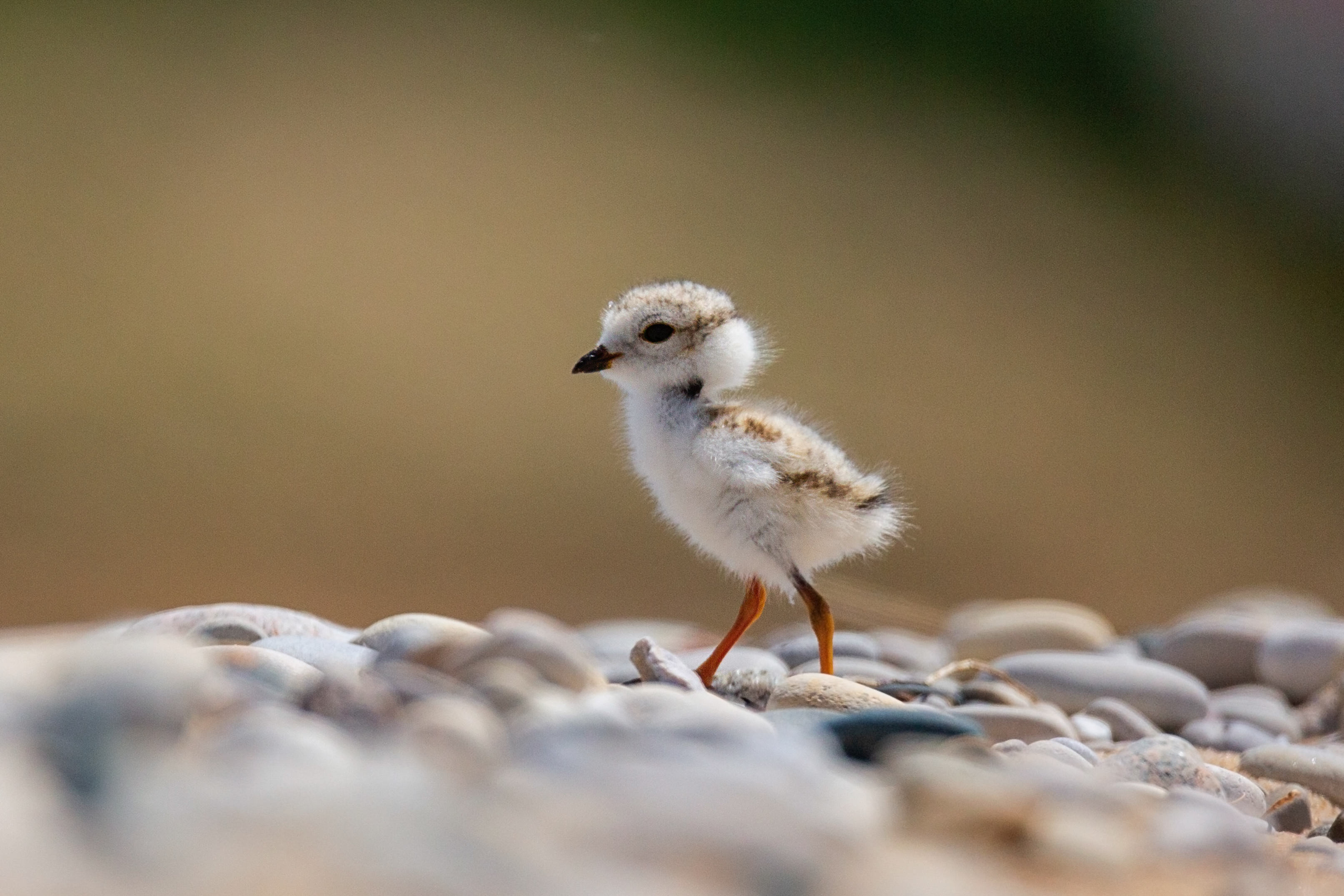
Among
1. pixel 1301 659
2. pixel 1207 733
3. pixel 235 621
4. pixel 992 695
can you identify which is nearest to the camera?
pixel 235 621

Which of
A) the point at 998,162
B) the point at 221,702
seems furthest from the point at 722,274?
the point at 221,702

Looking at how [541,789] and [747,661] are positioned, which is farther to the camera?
[747,661]

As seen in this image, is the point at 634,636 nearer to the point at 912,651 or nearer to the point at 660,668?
the point at 912,651

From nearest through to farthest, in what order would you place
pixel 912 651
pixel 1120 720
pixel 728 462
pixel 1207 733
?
pixel 728 462
pixel 1120 720
pixel 1207 733
pixel 912 651

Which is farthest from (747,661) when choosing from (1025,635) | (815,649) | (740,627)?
(1025,635)

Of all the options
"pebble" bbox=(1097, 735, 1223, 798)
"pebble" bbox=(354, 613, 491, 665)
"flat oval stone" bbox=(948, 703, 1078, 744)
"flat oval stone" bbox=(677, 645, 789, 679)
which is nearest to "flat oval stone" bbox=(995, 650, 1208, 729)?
"flat oval stone" bbox=(948, 703, 1078, 744)

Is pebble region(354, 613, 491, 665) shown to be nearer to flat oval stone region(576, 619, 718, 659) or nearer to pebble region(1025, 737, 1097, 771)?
flat oval stone region(576, 619, 718, 659)

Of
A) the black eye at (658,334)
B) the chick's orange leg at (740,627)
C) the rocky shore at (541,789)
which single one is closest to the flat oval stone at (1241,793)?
the rocky shore at (541,789)
